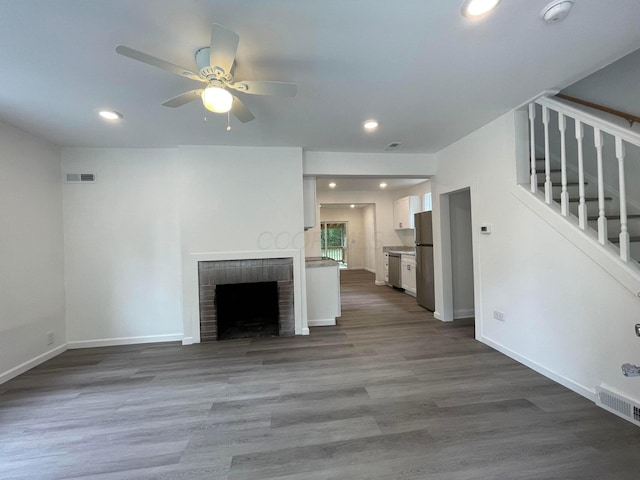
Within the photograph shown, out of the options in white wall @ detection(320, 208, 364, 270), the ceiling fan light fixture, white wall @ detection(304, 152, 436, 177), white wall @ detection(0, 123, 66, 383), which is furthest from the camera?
white wall @ detection(320, 208, 364, 270)

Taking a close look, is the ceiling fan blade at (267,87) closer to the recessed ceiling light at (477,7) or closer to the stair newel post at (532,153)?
the recessed ceiling light at (477,7)

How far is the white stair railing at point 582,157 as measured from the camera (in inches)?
73.4

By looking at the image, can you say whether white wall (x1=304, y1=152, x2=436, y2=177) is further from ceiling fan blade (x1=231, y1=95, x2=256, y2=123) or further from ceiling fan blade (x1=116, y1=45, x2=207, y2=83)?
ceiling fan blade (x1=116, y1=45, x2=207, y2=83)

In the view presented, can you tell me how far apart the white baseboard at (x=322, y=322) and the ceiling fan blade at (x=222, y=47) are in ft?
10.7

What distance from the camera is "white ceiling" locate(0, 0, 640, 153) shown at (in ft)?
4.65

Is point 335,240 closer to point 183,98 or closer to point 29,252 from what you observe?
point 29,252

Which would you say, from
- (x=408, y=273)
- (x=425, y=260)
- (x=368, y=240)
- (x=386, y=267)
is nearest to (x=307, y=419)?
(x=425, y=260)

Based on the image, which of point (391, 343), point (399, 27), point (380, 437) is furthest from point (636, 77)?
point (380, 437)

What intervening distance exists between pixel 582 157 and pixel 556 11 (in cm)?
153

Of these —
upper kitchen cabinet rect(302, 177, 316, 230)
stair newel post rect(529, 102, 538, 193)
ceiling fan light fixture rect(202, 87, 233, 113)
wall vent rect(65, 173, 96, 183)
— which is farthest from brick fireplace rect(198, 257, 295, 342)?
stair newel post rect(529, 102, 538, 193)

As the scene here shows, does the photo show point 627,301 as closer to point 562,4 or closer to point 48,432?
point 562,4

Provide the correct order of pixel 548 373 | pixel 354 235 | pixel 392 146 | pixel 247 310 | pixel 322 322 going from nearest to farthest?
pixel 548 373, pixel 392 146, pixel 322 322, pixel 247 310, pixel 354 235

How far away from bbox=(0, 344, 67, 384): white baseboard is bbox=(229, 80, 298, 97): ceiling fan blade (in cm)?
351

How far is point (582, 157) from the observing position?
238 centimetres
